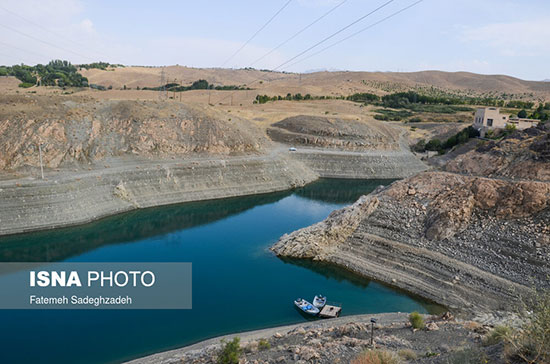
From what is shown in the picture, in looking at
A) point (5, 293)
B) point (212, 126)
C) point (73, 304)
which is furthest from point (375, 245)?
point (212, 126)

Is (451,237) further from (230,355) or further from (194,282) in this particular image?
(230,355)

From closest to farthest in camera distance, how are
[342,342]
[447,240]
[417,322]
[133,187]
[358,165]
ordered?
1. [342,342]
2. [417,322]
3. [447,240]
4. [133,187]
5. [358,165]

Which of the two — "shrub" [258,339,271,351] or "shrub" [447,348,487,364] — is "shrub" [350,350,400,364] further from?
"shrub" [258,339,271,351]

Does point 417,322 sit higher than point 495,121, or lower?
lower

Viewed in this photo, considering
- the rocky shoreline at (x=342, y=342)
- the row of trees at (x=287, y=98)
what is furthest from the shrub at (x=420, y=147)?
the rocky shoreline at (x=342, y=342)

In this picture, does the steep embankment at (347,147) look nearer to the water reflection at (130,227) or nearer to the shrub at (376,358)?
the water reflection at (130,227)

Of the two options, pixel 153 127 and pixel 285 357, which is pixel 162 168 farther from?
pixel 285 357

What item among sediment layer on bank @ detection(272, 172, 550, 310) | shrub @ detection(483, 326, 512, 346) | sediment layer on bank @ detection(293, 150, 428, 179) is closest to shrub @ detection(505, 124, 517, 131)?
sediment layer on bank @ detection(293, 150, 428, 179)

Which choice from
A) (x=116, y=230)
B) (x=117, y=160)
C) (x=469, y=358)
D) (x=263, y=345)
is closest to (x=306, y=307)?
(x=263, y=345)
